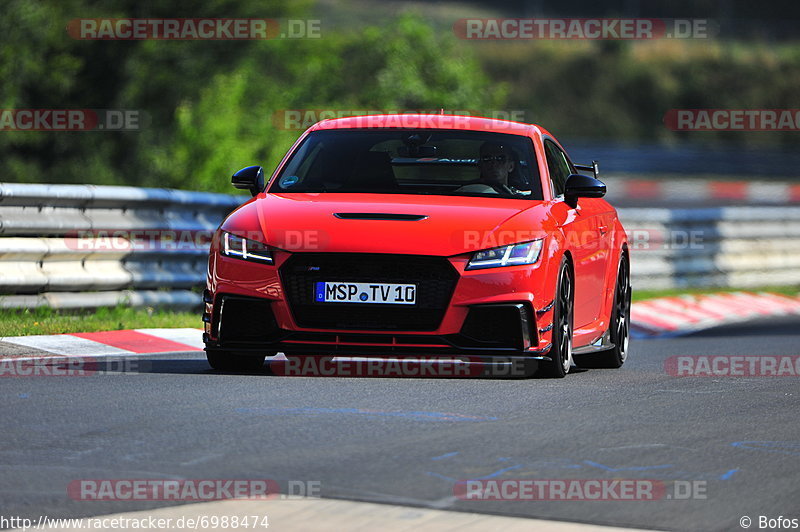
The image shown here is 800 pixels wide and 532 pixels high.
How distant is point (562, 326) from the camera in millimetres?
9523

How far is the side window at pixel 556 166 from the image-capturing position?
10.6m

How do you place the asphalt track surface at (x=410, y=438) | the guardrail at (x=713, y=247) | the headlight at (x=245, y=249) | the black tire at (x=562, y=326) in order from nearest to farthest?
the asphalt track surface at (x=410, y=438) → the headlight at (x=245, y=249) → the black tire at (x=562, y=326) → the guardrail at (x=713, y=247)

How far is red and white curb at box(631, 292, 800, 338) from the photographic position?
58.8ft

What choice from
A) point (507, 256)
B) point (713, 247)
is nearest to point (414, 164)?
point (507, 256)

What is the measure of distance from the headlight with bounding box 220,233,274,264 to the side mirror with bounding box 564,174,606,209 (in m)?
2.25

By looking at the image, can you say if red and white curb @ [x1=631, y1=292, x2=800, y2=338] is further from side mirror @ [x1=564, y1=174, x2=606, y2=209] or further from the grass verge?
side mirror @ [x1=564, y1=174, x2=606, y2=209]

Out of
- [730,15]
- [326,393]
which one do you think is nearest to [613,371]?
[326,393]

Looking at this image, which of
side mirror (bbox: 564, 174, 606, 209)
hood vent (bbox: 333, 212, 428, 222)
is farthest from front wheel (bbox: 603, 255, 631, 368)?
hood vent (bbox: 333, 212, 428, 222)

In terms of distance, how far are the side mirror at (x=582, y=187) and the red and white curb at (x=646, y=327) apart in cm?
288

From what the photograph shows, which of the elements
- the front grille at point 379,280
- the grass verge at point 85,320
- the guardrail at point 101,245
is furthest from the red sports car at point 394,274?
the guardrail at point 101,245

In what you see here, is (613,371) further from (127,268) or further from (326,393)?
(127,268)

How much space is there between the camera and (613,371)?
10953 mm

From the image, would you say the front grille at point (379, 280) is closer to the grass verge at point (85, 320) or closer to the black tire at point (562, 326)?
the black tire at point (562, 326)

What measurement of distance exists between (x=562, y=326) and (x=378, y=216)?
1.31 meters
